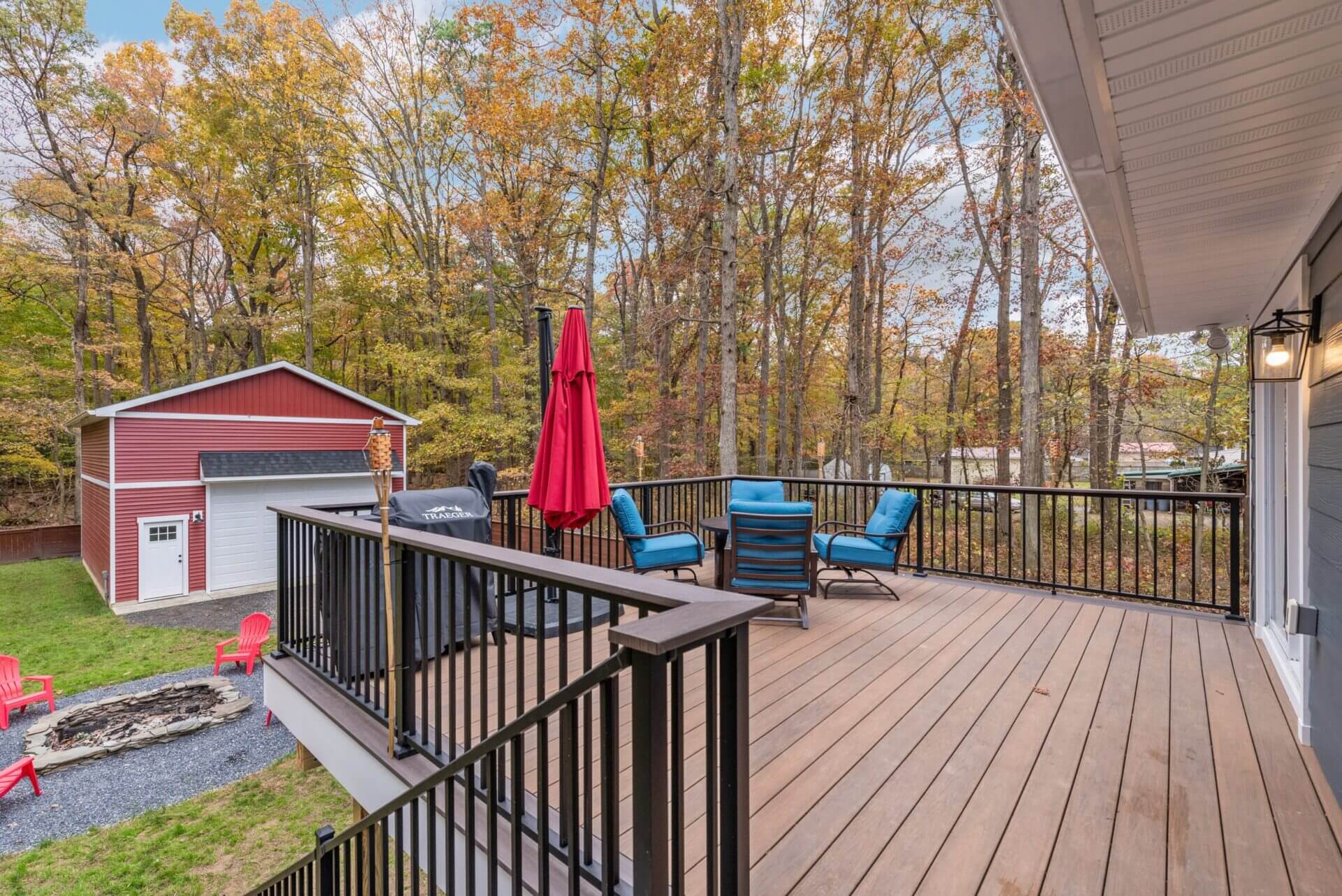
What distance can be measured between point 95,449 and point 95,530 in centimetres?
172

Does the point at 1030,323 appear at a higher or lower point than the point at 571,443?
higher

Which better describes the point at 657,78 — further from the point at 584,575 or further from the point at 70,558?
the point at 70,558

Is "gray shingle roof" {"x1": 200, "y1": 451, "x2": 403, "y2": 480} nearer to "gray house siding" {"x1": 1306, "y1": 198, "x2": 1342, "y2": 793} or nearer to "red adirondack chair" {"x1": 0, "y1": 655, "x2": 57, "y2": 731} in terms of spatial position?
"red adirondack chair" {"x1": 0, "y1": 655, "x2": 57, "y2": 731}

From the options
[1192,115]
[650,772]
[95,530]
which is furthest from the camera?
[95,530]

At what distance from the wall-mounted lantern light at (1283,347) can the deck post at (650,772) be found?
307 centimetres

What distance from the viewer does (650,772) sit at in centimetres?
111

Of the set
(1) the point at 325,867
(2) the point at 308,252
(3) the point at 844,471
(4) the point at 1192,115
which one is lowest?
(1) the point at 325,867

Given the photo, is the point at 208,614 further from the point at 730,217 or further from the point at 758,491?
the point at 730,217

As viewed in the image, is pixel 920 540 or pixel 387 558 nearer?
pixel 387 558

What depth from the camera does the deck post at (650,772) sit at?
1112 millimetres

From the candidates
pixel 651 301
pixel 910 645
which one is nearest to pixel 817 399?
pixel 651 301

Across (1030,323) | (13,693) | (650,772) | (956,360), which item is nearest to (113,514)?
(13,693)

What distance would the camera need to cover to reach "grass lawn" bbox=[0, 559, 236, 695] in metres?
Result: 7.76

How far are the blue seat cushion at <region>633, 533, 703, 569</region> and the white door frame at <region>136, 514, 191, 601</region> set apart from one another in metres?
11.4
